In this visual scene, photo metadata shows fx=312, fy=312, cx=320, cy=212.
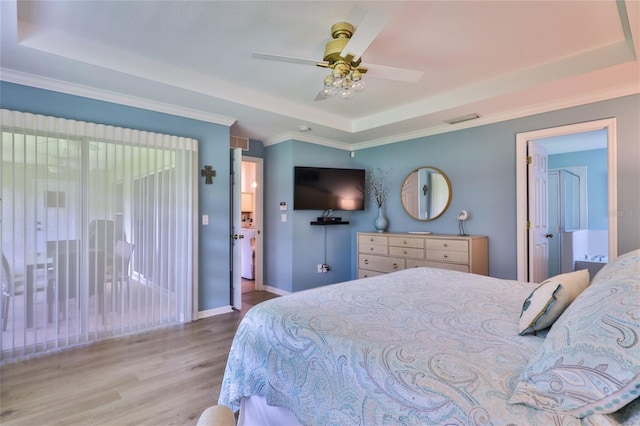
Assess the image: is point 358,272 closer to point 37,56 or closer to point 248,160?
point 248,160

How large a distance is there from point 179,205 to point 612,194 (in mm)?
4329

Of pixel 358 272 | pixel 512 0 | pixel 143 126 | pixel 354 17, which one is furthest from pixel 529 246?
pixel 143 126

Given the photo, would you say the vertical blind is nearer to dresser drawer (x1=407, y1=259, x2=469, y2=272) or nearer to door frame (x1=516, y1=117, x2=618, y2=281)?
dresser drawer (x1=407, y1=259, x2=469, y2=272)

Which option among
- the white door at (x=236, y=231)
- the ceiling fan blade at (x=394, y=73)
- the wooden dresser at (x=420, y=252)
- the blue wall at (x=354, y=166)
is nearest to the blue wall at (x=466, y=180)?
the blue wall at (x=354, y=166)

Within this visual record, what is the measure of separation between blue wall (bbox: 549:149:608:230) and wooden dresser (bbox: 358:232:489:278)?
3.31 m

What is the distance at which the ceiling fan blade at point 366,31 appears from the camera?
5.53ft

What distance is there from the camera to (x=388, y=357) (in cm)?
105

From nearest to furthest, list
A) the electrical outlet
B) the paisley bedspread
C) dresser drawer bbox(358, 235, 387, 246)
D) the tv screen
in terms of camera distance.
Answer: the paisley bedspread, dresser drawer bbox(358, 235, 387, 246), the tv screen, the electrical outlet

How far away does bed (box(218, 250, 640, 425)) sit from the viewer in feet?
2.51

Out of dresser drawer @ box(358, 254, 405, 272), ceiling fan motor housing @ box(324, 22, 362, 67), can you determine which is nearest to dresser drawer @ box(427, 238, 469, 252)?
dresser drawer @ box(358, 254, 405, 272)

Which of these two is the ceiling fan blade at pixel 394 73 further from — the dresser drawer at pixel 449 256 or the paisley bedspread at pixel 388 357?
the dresser drawer at pixel 449 256

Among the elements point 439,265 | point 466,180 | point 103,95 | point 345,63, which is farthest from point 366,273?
point 103,95

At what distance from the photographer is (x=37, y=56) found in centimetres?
234

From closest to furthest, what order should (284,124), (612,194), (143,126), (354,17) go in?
(354,17), (612,194), (143,126), (284,124)
